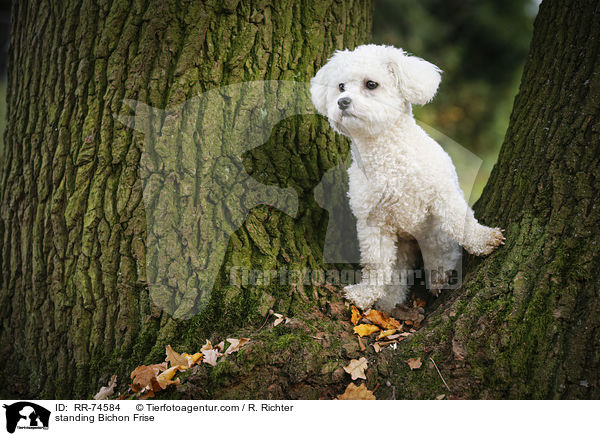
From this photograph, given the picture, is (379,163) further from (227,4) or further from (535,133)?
(227,4)

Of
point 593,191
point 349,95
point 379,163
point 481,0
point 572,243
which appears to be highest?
point 481,0

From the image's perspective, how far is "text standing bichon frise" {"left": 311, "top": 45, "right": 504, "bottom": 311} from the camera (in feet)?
7.93

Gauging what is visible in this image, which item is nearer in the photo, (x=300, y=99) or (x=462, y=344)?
(x=462, y=344)

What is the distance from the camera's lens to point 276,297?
2.40 m

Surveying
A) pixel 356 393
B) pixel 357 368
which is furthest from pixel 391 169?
pixel 356 393

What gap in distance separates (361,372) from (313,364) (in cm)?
24

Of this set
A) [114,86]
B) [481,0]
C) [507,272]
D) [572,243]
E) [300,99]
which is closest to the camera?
[572,243]

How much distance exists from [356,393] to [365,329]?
1.56 feet

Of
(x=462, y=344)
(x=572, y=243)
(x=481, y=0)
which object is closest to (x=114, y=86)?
(x=462, y=344)

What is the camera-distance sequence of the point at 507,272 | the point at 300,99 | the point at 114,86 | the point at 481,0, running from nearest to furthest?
the point at 507,272 → the point at 114,86 → the point at 300,99 → the point at 481,0

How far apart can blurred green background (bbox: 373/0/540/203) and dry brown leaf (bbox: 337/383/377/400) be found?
5.37 ft

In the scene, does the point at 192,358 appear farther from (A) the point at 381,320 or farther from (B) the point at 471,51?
(B) the point at 471,51

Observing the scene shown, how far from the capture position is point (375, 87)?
245cm

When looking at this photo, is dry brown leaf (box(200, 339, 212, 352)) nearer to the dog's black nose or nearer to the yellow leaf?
the yellow leaf
